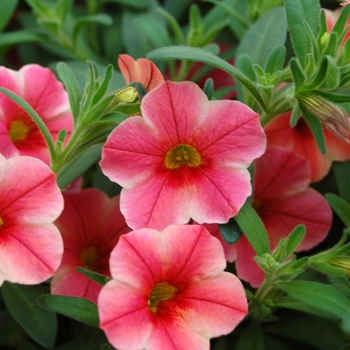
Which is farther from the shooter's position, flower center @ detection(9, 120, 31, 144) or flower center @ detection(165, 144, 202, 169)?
flower center @ detection(9, 120, 31, 144)

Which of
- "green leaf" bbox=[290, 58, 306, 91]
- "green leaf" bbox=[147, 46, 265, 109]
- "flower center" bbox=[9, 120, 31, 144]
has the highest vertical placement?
"green leaf" bbox=[290, 58, 306, 91]

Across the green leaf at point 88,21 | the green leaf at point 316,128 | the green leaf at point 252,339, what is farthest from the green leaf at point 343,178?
the green leaf at point 88,21

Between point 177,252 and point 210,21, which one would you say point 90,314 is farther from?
point 210,21

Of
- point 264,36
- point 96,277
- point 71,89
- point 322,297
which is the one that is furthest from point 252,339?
point 264,36

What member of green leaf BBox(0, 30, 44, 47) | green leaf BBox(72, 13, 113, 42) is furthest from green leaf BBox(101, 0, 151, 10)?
green leaf BBox(0, 30, 44, 47)

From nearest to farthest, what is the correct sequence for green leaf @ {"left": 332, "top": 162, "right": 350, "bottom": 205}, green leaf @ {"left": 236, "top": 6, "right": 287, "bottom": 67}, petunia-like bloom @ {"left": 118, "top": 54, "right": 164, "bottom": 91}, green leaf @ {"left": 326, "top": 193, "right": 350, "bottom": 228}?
1. petunia-like bloom @ {"left": 118, "top": 54, "right": 164, "bottom": 91}
2. green leaf @ {"left": 326, "top": 193, "right": 350, "bottom": 228}
3. green leaf @ {"left": 332, "top": 162, "right": 350, "bottom": 205}
4. green leaf @ {"left": 236, "top": 6, "right": 287, "bottom": 67}

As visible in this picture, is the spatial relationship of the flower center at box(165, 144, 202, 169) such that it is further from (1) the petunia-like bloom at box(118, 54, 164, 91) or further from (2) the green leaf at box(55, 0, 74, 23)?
(2) the green leaf at box(55, 0, 74, 23)
